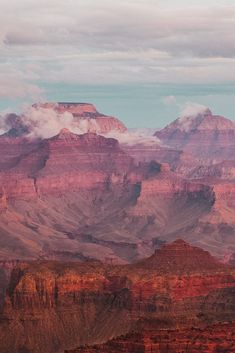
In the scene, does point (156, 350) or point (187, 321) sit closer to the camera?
point (156, 350)

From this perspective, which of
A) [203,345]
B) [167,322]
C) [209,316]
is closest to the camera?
[203,345]

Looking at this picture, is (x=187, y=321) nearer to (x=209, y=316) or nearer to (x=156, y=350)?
(x=209, y=316)

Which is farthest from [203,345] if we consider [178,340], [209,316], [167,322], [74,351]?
[209,316]

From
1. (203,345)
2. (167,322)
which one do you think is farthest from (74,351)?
(167,322)

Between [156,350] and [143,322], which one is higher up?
[143,322]

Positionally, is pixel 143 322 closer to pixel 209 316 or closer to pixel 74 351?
pixel 209 316

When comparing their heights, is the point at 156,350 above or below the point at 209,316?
below

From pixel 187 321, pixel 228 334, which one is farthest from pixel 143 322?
pixel 228 334

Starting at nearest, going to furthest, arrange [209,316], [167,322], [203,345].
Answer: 1. [203,345]
2. [167,322]
3. [209,316]

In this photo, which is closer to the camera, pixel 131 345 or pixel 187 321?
pixel 131 345
